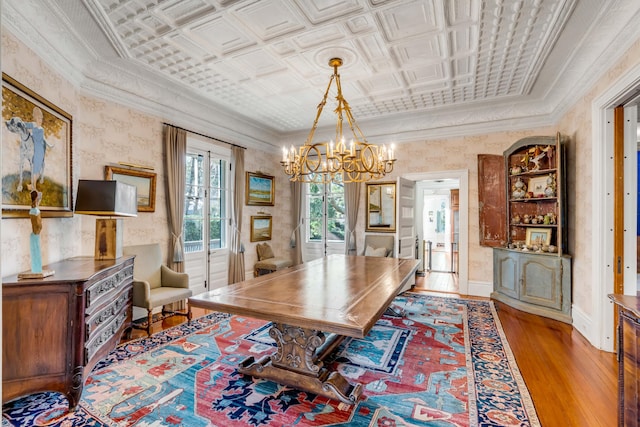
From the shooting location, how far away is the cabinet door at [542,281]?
14.0ft

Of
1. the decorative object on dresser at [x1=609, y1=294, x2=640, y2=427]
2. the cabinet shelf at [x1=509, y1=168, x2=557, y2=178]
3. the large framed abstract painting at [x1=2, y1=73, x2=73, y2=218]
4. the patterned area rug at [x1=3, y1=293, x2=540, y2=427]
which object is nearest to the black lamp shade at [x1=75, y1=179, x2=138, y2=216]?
the large framed abstract painting at [x1=2, y1=73, x2=73, y2=218]

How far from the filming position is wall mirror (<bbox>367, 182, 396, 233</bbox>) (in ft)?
20.4

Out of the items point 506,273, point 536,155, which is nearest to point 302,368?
point 506,273

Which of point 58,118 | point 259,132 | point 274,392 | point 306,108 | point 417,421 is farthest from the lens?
point 259,132

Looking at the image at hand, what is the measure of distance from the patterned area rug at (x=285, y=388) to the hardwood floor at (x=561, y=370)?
137 mm

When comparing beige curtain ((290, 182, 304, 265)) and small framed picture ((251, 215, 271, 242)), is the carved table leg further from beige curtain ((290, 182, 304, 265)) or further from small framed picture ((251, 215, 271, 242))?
beige curtain ((290, 182, 304, 265))

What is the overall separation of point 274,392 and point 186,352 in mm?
1156

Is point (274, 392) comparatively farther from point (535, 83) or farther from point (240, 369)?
point (535, 83)

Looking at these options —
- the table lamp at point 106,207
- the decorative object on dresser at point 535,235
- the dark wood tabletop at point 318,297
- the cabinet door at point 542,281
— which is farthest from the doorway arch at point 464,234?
the table lamp at point 106,207

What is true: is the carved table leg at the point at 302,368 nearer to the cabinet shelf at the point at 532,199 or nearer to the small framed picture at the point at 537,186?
the cabinet shelf at the point at 532,199

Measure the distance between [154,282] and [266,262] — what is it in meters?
2.18

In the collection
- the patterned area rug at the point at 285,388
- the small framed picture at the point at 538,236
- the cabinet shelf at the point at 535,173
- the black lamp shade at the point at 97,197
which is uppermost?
the cabinet shelf at the point at 535,173

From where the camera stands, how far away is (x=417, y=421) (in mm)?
2258

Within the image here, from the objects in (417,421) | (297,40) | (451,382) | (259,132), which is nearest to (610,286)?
(451,382)
